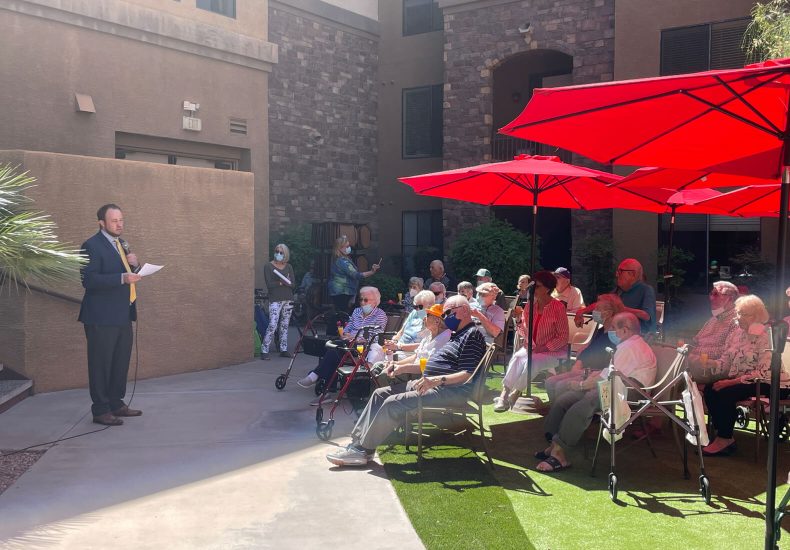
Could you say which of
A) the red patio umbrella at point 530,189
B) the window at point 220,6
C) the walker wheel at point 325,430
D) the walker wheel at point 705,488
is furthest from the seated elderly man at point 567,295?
the window at point 220,6

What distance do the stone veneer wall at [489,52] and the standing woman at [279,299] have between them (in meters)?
7.63

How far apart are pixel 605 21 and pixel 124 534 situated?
14.8 meters

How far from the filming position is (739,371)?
6.59 m

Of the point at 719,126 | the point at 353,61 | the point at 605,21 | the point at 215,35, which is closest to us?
the point at 719,126

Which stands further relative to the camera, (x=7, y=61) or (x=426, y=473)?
(x=7, y=61)

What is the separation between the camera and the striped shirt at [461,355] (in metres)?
6.25

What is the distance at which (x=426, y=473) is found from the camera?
5895mm

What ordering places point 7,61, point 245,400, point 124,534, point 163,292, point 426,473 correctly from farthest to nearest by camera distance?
point 7,61, point 163,292, point 245,400, point 426,473, point 124,534

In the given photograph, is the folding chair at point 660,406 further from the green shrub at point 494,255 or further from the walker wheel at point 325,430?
the green shrub at point 494,255

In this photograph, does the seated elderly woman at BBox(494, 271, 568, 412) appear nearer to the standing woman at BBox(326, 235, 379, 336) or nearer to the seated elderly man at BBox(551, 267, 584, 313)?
the seated elderly man at BBox(551, 267, 584, 313)

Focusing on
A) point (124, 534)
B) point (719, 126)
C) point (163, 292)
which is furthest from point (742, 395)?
point (163, 292)

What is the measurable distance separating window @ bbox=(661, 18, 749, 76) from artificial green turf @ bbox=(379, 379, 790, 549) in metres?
10.4

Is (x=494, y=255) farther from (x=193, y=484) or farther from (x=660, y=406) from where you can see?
(x=193, y=484)

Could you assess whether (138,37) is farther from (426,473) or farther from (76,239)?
(426,473)
